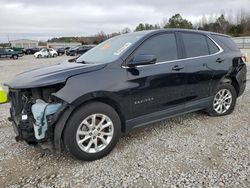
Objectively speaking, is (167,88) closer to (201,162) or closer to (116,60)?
(116,60)

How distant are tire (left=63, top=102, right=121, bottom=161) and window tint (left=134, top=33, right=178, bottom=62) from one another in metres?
1.08

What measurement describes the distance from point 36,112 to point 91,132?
74 centimetres

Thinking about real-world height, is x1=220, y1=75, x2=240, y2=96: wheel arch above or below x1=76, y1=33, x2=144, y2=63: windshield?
below

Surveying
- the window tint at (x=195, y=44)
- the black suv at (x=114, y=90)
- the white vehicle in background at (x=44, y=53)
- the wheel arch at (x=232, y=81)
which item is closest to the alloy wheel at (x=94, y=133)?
the black suv at (x=114, y=90)

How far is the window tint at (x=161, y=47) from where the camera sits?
3334mm

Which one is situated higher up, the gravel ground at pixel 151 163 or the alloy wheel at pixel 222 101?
the alloy wheel at pixel 222 101

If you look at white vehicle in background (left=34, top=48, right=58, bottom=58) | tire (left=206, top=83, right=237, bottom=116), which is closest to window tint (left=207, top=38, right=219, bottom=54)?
A: tire (left=206, top=83, right=237, bottom=116)

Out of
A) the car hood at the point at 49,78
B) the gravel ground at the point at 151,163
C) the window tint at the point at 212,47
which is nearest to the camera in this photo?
the gravel ground at the point at 151,163

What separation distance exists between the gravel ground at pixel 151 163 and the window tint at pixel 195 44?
4.45 ft

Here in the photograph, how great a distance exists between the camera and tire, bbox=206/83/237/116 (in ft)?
14.1

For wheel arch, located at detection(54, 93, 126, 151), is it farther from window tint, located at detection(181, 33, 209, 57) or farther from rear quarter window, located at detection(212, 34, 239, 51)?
rear quarter window, located at detection(212, 34, 239, 51)

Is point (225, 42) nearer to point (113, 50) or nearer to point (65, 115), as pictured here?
point (113, 50)

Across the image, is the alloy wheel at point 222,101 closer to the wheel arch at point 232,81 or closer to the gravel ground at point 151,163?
the wheel arch at point 232,81

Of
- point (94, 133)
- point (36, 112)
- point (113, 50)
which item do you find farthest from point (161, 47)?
point (36, 112)
